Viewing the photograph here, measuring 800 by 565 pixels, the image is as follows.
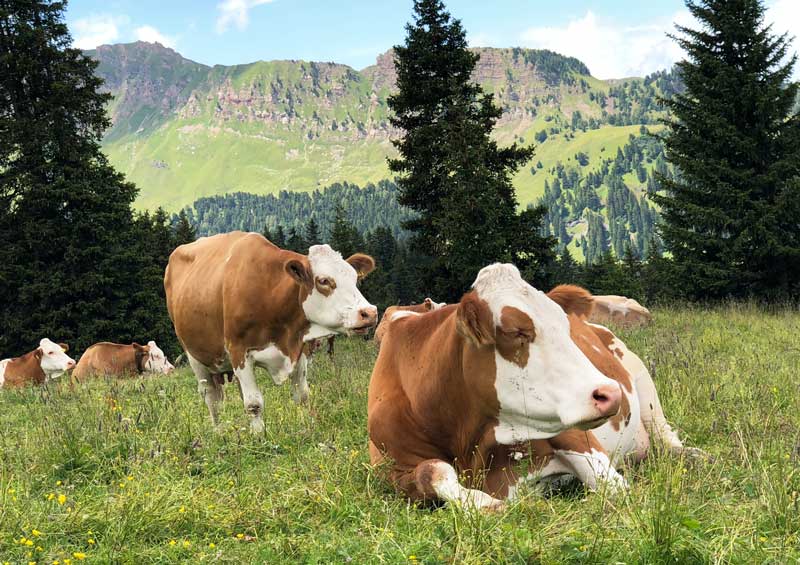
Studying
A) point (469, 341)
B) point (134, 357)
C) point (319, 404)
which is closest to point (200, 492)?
point (469, 341)

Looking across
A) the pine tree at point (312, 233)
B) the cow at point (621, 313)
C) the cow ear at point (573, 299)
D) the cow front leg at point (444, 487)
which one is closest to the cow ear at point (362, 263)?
the cow ear at point (573, 299)

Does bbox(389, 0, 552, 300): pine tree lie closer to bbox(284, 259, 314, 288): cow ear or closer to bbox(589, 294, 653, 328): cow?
bbox(589, 294, 653, 328): cow

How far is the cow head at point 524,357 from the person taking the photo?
132 inches

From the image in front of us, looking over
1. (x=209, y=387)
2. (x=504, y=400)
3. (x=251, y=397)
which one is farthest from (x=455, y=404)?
(x=209, y=387)

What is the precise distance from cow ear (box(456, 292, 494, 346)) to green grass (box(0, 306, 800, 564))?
2.84 ft

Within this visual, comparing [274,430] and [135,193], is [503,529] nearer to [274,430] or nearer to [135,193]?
[274,430]

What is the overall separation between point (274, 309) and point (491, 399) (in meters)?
4.19

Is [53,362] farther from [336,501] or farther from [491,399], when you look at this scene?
[491,399]

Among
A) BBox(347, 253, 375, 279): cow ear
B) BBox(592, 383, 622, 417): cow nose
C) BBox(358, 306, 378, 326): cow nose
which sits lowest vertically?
BBox(358, 306, 378, 326): cow nose

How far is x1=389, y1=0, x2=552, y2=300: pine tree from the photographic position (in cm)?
2394

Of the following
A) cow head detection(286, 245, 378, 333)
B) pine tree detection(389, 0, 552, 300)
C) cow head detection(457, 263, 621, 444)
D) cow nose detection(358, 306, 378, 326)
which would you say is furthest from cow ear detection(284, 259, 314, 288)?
pine tree detection(389, 0, 552, 300)

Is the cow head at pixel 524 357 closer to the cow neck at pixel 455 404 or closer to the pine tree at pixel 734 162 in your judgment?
the cow neck at pixel 455 404

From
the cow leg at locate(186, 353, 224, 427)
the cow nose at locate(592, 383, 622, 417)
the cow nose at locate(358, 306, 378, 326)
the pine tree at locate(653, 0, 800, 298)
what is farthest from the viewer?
the pine tree at locate(653, 0, 800, 298)

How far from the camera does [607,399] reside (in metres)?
3.16
